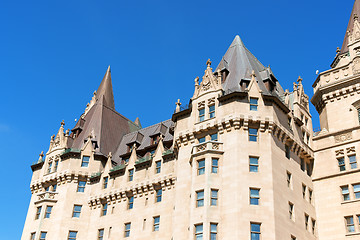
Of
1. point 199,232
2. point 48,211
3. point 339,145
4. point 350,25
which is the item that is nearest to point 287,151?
point 339,145

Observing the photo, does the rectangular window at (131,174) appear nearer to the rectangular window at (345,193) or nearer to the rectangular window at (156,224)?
the rectangular window at (156,224)

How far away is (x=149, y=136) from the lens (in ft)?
186

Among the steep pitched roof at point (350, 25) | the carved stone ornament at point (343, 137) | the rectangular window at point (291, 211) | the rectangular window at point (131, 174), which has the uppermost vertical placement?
the steep pitched roof at point (350, 25)

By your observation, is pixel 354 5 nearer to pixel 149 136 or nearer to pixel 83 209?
pixel 149 136

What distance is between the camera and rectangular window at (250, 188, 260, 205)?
3816 centimetres

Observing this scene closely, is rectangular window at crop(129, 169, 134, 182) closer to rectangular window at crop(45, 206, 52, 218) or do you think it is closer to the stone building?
the stone building

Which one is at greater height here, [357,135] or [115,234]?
[357,135]

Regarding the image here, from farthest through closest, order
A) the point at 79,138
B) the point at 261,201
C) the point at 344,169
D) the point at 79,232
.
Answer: the point at 79,138 → the point at 79,232 → the point at 344,169 → the point at 261,201

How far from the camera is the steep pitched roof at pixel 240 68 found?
151ft

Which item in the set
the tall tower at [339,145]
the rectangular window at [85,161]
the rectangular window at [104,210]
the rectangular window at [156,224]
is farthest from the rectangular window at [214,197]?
the rectangular window at [85,161]

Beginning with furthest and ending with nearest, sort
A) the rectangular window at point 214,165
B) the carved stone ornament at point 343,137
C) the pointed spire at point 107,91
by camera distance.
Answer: the pointed spire at point 107,91 < the carved stone ornament at point 343,137 < the rectangular window at point 214,165

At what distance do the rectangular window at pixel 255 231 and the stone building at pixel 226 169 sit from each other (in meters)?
0.14

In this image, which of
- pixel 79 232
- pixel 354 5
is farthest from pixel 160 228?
pixel 354 5

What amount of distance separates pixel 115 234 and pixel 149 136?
13378 mm
